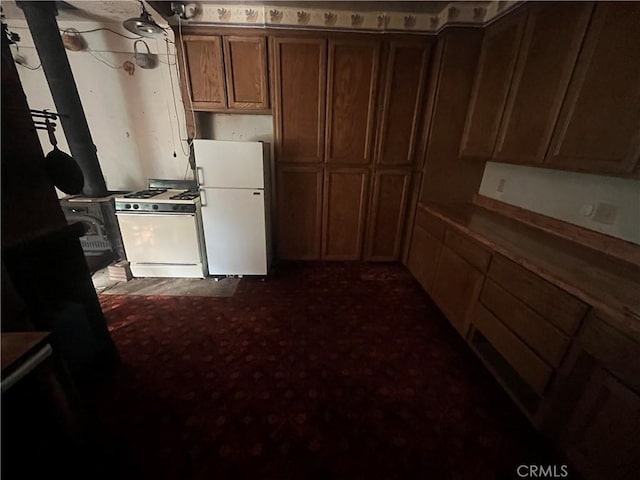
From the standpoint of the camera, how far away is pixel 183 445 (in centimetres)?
120

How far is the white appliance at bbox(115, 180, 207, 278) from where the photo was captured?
7.93ft

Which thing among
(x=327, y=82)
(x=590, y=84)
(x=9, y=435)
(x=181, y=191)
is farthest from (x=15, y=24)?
(x=590, y=84)

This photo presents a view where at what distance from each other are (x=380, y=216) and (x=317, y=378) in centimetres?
190

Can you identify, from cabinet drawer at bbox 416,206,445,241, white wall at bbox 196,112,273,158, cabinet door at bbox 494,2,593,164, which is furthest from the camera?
white wall at bbox 196,112,273,158

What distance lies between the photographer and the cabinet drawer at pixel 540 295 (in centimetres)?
105

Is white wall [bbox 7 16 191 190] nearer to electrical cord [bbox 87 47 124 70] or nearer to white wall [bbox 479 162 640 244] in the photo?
electrical cord [bbox 87 47 124 70]

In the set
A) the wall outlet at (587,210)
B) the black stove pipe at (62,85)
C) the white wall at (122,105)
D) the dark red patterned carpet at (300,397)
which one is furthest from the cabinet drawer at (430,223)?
the black stove pipe at (62,85)

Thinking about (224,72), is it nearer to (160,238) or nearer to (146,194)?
(146,194)

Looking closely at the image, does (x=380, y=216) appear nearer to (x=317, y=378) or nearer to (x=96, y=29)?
(x=317, y=378)

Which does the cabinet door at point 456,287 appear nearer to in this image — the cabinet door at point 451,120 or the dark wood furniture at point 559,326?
the dark wood furniture at point 559,326

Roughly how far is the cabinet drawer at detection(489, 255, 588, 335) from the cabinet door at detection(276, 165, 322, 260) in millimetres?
1820

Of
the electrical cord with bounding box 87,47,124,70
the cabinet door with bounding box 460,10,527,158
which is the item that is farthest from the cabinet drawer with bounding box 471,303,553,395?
the electrical cord with bounding box 87,47,124,70

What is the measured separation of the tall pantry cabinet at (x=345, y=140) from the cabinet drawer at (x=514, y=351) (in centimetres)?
149

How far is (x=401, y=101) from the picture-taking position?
8.16 ft
